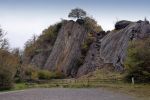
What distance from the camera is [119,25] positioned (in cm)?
9119

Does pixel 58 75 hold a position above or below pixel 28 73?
below

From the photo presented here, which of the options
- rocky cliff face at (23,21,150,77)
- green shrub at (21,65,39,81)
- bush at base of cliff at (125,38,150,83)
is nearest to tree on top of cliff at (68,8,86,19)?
rocky cliff face at (23,21,150,77)

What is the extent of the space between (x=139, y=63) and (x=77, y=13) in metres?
52.1

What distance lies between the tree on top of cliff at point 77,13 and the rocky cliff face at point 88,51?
130 inches

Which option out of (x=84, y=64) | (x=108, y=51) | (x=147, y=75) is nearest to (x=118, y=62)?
(x=108, y=51)

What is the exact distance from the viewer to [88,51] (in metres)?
96.5

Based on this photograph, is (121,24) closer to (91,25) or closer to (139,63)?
(91,25)

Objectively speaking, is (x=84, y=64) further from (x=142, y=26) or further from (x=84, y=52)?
(x=142, y=26)

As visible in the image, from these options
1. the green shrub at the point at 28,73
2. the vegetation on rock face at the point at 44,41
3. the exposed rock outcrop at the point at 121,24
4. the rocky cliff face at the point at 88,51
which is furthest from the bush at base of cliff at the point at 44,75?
the vegetation on rock face at the point at 44,41

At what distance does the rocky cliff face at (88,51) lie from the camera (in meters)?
80.1

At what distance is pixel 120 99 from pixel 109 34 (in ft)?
201

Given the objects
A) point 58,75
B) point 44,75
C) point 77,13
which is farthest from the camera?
point 77,13

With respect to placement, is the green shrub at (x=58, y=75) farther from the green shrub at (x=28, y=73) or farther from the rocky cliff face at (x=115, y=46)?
the green shrub at (x=28, y=73)

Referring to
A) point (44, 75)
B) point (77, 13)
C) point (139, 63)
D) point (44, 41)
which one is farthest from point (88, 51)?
point (139, 63)
